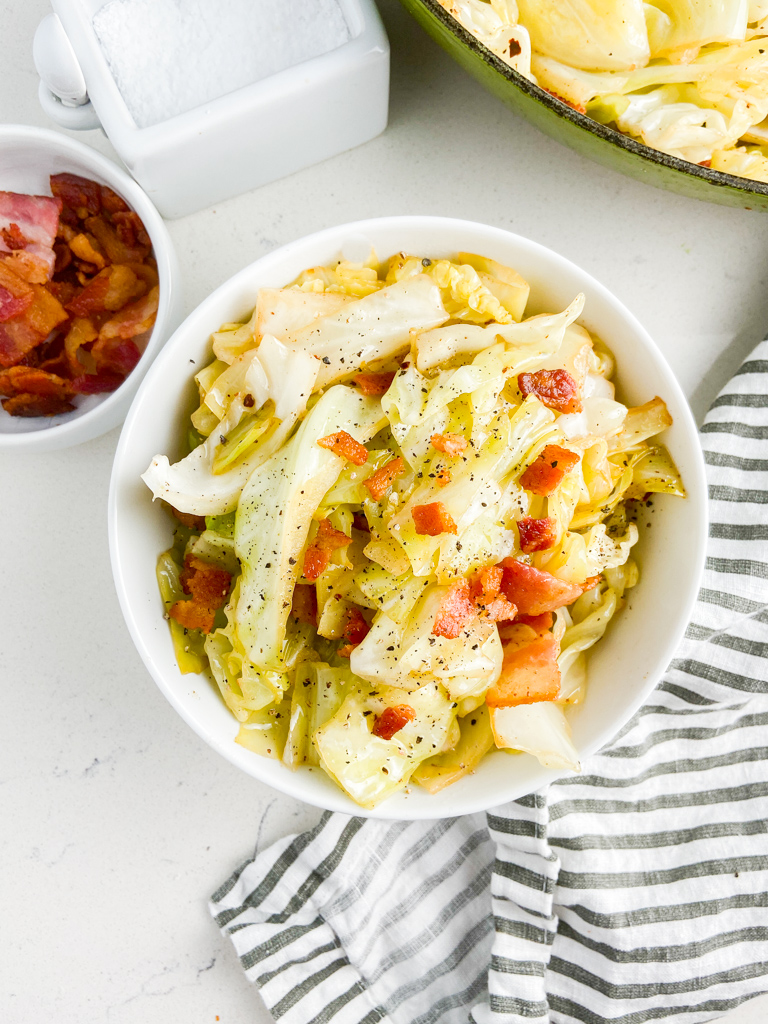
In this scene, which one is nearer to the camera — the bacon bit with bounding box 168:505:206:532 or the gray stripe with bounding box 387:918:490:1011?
the bacon bit with bounding box 168:505:206:532

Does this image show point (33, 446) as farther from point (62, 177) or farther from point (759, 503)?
point (759, 503)

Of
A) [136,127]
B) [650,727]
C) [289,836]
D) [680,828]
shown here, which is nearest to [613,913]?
[680,828]

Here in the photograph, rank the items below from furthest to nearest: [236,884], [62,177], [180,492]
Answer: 1. [236,884]
2. [62,177]
3. [180,492]

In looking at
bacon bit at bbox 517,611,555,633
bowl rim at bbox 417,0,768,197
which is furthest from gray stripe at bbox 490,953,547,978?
bowl rim at bbox 417,0,768,197

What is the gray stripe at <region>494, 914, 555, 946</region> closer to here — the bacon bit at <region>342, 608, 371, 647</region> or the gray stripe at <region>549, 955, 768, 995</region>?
the gray stripe at <region>549, 955, 768, 995</region>

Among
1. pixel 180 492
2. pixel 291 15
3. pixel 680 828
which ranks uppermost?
pixel 291 15

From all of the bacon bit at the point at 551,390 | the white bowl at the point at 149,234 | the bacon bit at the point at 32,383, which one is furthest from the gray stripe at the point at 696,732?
the bacon bit at the point at 32,383

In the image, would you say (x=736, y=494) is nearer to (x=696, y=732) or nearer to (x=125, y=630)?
(x=696, y=732)
